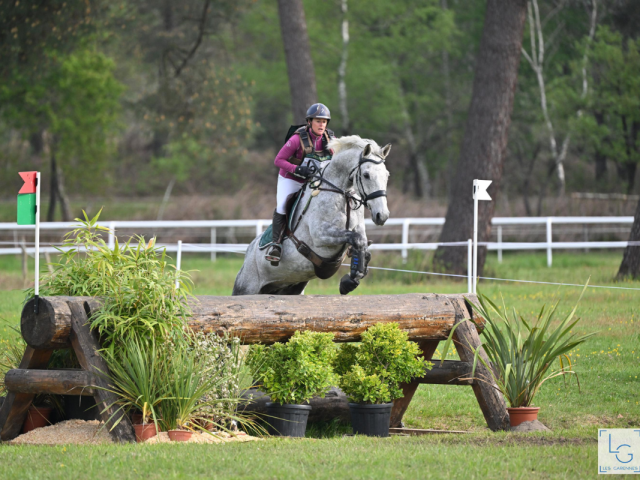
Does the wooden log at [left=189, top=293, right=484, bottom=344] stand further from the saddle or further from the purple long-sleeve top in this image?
the purple long-sleeve top

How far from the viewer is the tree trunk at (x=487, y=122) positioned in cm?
1469

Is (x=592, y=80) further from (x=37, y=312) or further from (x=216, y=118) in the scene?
(x=37, y=312)

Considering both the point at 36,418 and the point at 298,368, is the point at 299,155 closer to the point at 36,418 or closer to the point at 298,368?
the point at 298,368

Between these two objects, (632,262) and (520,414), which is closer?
(520,414)

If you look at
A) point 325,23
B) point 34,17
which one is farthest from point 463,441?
point 325,23

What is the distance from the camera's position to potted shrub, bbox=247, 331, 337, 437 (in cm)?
580

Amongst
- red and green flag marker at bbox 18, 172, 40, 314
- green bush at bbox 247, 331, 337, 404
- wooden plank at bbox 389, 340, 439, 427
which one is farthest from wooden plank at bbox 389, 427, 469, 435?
red and green flag marker at bbox 18, 172, 40, 314

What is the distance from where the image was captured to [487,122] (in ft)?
49.2

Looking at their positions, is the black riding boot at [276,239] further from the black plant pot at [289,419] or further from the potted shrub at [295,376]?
the black plant pot at [289,419]

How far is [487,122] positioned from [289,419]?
1033cm

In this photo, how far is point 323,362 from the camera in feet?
19.4

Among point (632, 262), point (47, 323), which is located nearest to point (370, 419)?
point (47, 323)

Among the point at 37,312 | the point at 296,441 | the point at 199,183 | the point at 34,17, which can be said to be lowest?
the point at 296,441

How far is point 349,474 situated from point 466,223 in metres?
11.3
